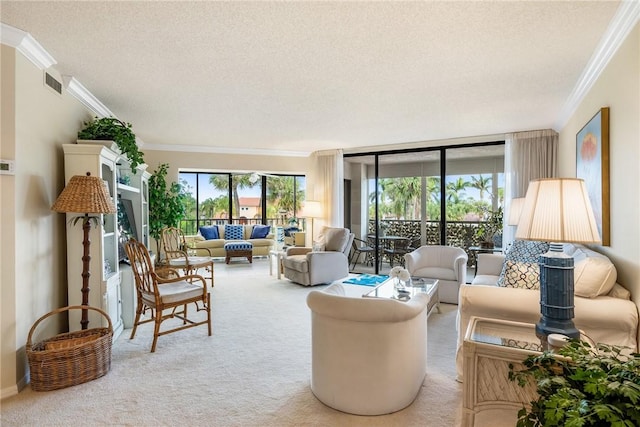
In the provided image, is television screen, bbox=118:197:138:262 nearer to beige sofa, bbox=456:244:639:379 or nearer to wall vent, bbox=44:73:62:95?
wall vent, bbox=44:73:62:95

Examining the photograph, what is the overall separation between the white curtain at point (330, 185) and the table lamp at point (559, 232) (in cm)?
513

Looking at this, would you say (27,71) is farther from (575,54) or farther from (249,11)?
(575,54)

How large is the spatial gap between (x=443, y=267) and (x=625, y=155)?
9.21ft

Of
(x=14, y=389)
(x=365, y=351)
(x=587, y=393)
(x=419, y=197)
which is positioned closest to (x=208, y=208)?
(x=419, y=197)

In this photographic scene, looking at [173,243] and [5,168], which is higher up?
[5,168]

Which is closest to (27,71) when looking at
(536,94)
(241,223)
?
(536,94)

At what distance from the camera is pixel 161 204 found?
5.99 m

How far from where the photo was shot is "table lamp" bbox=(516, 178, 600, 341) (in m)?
1.77

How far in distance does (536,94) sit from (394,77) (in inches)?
66.4

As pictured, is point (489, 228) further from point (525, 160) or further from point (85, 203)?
point (85, 203)

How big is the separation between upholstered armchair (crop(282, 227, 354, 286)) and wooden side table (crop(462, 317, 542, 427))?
3.79 metres

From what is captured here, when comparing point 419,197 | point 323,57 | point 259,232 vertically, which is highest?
point 323,57

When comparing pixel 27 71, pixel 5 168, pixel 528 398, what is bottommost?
pixel 528 398

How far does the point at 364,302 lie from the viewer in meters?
2.01
